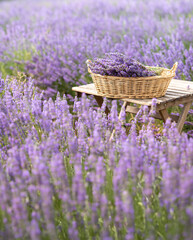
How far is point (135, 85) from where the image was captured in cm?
255

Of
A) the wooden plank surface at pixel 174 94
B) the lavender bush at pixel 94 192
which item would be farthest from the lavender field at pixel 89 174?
the wooden plank surface at pixel 174 94

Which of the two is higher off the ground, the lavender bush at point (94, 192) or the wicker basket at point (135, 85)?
the wicker basket at point (135, 85)

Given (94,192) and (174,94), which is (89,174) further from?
(174,94)

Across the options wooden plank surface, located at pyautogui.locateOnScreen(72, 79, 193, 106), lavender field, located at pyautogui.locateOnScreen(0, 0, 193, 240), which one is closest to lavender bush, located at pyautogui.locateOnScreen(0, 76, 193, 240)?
lavender field, located at pyautogui.locateOnScreen(0, 0, 193, 240)

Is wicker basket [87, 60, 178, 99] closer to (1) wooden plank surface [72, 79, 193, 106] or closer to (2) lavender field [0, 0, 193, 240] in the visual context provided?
(1) wooden plank surface [72, 79, 193, 106]

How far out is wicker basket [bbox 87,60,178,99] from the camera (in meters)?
2.50

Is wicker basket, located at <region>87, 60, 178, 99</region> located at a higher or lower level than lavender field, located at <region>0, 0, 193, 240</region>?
higher

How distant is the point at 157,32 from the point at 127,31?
0.65 m

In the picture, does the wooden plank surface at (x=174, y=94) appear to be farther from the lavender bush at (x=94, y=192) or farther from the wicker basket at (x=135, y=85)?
the lavender bush at (x=94, y=192)

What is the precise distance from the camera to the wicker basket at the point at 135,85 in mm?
2496

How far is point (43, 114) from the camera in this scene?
205 centimetres

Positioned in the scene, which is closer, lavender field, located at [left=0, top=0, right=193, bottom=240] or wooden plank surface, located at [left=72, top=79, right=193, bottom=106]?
lavender field, located at [left=0, top=0, right=193, bottom=240]

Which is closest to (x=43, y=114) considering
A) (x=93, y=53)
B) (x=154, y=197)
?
(x=154, y=197)

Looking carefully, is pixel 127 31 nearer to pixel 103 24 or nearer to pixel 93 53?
pixel 103 24
